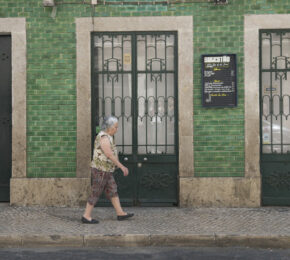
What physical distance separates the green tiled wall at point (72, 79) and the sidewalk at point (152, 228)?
3.05 feet

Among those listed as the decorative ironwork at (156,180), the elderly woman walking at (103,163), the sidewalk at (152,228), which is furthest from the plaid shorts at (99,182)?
the decorative ironwork at (156,180)

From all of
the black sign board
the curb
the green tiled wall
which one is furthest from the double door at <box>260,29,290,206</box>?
the curb

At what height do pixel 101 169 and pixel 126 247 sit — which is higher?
pixel 101 169

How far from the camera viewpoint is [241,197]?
9.07m

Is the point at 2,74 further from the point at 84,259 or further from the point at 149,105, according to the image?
the point at 84,259

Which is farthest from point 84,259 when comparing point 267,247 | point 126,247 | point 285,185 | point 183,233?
point 285,185

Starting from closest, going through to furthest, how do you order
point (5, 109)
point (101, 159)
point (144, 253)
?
point (144, 253)
point (101, 159)
point (5, 109)

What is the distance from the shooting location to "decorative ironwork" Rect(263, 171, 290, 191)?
9.16m

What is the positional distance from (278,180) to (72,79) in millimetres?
4029

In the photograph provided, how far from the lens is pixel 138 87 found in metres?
9.32

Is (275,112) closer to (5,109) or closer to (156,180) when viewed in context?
(156,180)

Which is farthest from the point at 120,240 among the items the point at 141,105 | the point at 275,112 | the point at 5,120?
the point at 275,112

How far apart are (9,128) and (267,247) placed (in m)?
5.09

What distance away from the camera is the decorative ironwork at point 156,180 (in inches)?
364
